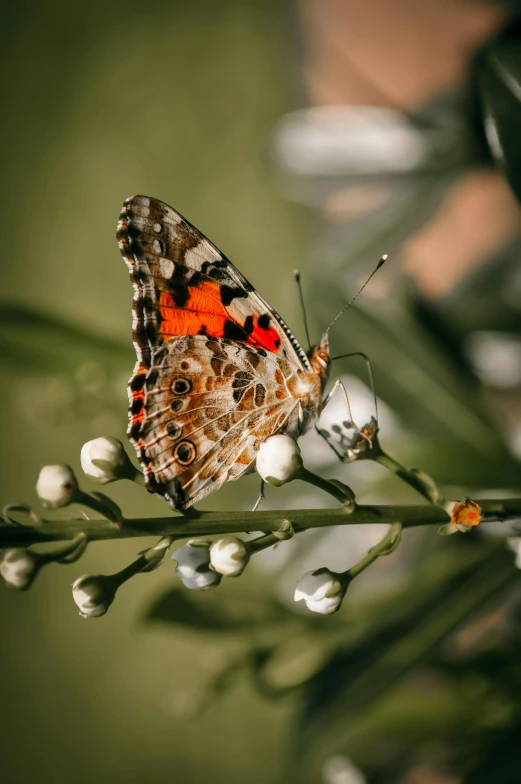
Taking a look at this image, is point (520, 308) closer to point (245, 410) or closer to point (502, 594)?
point (502, 594)

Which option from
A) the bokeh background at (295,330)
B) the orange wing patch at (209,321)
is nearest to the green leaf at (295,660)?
the bokeh background at (295,330)

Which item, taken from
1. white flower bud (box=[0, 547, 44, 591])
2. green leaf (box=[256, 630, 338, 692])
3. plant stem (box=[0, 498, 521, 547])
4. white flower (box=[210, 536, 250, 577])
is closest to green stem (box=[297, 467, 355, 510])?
plant stem (box=[0, 498, 521, 547])

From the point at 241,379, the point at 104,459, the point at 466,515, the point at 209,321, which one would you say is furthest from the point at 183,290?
the point at 466,515

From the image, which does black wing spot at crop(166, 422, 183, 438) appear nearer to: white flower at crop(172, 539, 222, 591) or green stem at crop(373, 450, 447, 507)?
white flower at crop(172, 539, 222, 591)

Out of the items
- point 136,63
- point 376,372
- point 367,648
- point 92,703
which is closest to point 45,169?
point 136,63

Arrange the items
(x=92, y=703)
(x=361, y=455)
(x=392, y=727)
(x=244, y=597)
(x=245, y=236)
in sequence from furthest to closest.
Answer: (x=245, y=236)
(x=92, y=703)
(x=244, y=597)
(x=392, y=727)
(x=361, y=455)

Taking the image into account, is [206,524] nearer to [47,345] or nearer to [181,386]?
[181,386]

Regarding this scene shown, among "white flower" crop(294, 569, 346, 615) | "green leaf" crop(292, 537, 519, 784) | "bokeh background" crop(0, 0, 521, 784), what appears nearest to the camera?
"white flower" crop(294, 569, 346, 615)

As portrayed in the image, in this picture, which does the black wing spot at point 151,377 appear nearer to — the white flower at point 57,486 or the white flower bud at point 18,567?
the white flower at point 57,486
